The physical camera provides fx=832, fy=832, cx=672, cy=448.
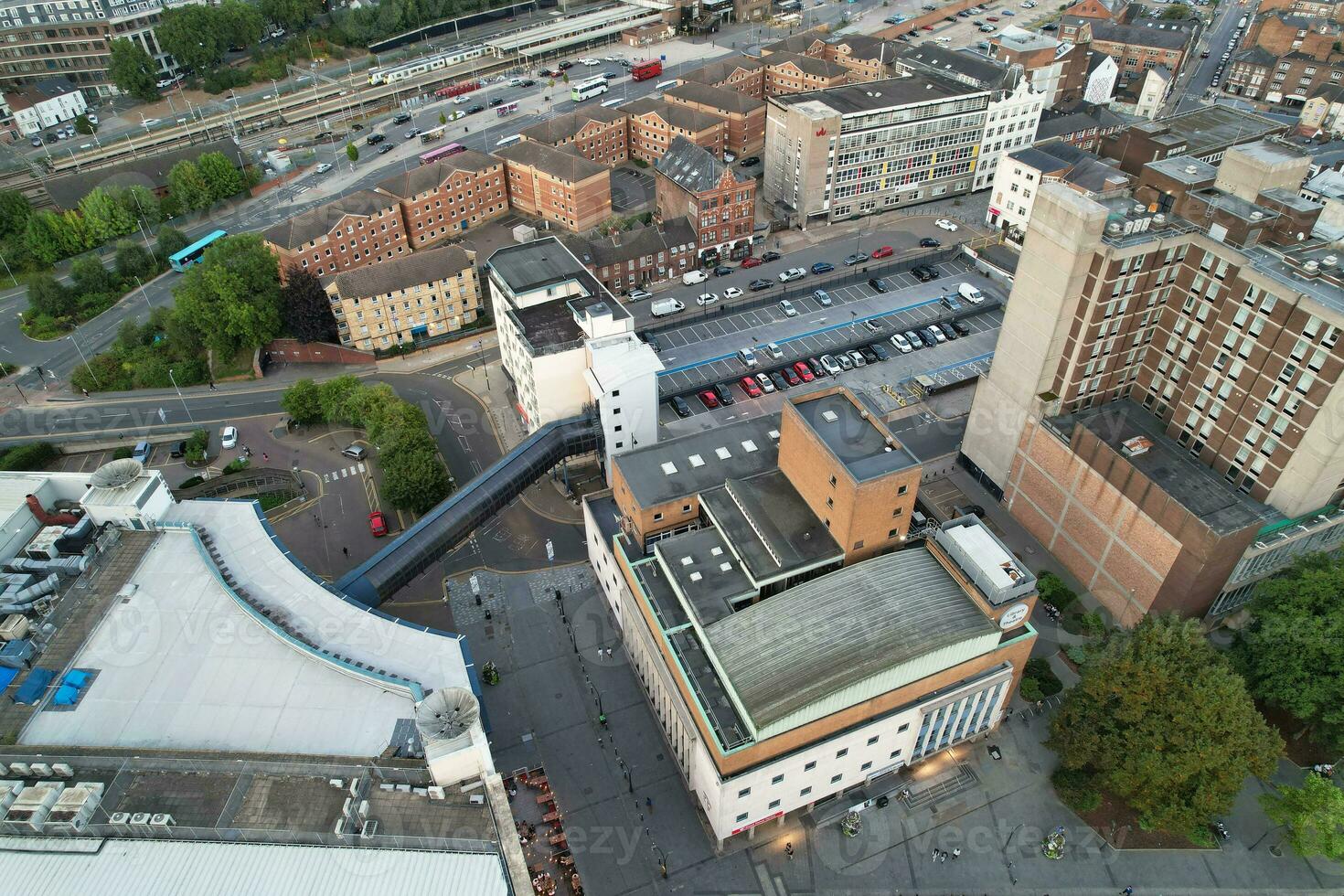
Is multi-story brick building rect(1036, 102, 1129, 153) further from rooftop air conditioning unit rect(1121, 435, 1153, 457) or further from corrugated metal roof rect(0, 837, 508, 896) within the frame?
corrugated metal roof rect(0, 837, 508, 896)

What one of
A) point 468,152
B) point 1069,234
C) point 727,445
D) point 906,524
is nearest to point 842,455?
point 906,524

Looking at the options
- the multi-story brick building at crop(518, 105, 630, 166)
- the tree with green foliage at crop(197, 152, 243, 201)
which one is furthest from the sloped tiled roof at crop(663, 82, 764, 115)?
the tree with green foliage at crop(197, 152, 243, 201)

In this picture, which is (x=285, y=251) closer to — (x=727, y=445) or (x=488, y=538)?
(x=488, y=538)

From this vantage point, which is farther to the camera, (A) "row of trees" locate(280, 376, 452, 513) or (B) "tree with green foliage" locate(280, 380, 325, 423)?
(B) "tree with green foliage" locate(280, 380, 325, 423)

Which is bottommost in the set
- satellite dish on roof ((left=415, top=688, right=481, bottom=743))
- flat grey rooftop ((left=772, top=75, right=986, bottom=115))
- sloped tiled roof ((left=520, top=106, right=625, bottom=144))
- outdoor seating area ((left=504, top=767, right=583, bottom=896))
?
outdoor seating area ((left=504, top=767, right=583, bottom=896))

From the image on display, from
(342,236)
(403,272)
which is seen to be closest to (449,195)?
(342,236)

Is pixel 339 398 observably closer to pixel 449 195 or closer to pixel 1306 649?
pixel 449 195
